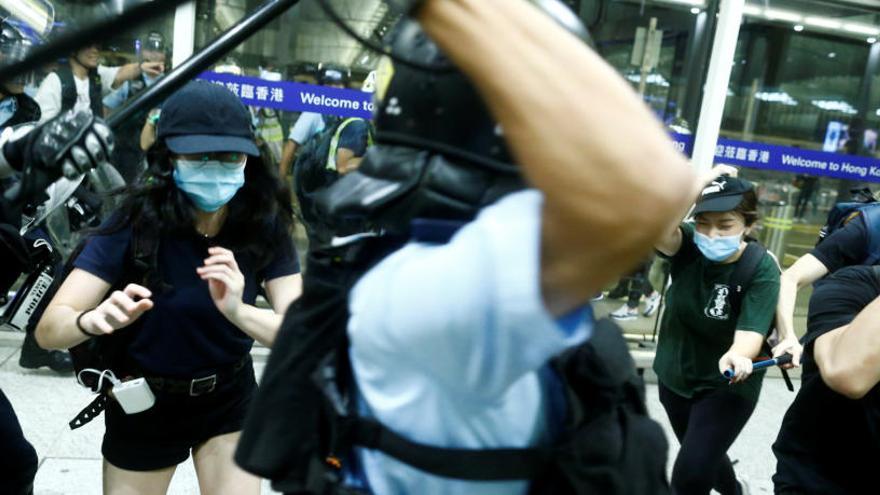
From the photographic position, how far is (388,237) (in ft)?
3.56

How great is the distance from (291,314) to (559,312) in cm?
57

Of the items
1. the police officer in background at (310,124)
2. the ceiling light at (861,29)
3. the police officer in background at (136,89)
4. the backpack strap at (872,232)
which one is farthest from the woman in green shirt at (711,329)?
the ceiling light at (861,29)

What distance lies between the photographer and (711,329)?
3322mm

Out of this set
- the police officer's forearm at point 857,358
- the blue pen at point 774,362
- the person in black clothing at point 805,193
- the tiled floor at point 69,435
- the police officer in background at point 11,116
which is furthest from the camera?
the person in black clothing at point 805,193

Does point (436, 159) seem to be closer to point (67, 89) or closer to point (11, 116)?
point (11, 116)

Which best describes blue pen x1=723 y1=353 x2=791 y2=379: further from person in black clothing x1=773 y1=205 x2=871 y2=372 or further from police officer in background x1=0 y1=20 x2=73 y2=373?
police officer in background x1=0 y1=20 x2=73 y2=373

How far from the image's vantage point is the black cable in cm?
94

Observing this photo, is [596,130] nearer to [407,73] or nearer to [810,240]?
[407,73]

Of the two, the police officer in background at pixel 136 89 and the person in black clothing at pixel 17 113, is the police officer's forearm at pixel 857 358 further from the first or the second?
the police officer in background at pixel 136 89

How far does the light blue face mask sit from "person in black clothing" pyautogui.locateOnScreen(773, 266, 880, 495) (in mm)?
1723

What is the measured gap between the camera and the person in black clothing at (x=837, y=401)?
1.74 metres

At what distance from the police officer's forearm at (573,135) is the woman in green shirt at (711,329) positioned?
99.0 inches

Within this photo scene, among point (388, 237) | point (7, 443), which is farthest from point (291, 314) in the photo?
point (7, 443)

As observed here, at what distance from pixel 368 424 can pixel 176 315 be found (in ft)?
4.59
